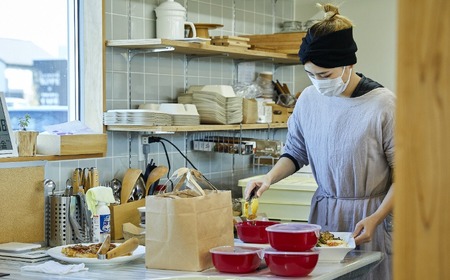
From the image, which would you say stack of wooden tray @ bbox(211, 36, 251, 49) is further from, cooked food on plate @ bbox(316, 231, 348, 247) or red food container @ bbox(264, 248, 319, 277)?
red food container @ bbox(264, 248, 319, 277)

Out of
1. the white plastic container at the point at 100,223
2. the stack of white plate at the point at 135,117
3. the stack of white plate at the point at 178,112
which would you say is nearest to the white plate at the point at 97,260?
the white plastic container at the point at 100,223

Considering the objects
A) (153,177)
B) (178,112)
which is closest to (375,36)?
(178,112)

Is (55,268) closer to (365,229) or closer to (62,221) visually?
(62,221)

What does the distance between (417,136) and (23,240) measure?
8.51 ft

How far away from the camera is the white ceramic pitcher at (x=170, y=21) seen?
4.07 meters

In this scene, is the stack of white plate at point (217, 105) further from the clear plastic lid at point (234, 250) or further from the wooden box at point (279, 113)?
the clear plastic lid at point (234, 250)

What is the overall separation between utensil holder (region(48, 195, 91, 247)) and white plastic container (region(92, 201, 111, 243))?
0.44ft

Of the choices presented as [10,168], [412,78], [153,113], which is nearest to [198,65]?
[153,113]

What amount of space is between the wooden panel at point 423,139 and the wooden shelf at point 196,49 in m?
2.83

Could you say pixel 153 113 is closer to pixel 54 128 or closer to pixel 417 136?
pixel 54 128

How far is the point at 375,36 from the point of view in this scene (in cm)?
531

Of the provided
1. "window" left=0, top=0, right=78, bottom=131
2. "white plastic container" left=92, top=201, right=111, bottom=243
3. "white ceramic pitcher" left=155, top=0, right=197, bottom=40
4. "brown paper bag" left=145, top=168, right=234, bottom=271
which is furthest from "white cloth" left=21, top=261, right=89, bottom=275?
"white ceramic pitcher" left=155, top=0, right=197, bottom=40

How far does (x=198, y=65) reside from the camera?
4.60 m

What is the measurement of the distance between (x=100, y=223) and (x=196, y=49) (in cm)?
127
